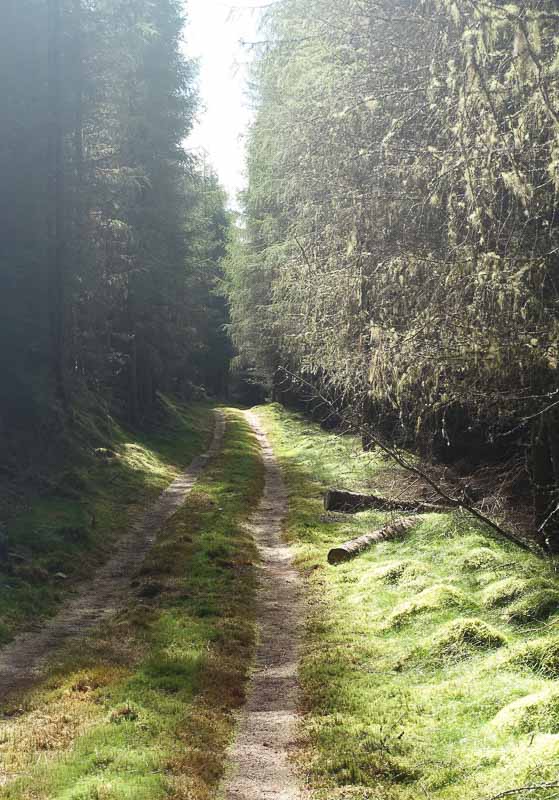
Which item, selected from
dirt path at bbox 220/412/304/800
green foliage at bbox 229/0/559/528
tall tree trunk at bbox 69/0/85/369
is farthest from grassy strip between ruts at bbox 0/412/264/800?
tall tree trunk at bbox 69/0/85/369

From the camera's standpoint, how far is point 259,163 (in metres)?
28.2

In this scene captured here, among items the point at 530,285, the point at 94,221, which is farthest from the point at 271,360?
the point at 530,285

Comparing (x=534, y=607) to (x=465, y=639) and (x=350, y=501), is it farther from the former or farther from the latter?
(x=350, y=501)

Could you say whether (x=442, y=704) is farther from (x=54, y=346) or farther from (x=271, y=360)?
(x=271, y=360)

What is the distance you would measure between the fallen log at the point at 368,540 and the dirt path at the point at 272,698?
86cm

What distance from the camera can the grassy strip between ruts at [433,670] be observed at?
251 inches

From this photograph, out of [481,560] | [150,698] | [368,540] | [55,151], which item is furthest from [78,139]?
[150,698]

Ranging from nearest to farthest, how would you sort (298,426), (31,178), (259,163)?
(31,178)
(259,163)
(298,426)

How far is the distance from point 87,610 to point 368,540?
562cm

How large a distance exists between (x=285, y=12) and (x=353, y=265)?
4.26m

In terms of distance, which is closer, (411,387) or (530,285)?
(530,285)

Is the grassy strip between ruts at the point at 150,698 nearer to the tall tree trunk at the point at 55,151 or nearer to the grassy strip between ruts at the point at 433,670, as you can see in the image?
the grassy strip between ruts at the point at 433,670

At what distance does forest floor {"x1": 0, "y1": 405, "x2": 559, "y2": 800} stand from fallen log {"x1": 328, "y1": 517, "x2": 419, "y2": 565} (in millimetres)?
256

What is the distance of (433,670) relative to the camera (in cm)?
877
